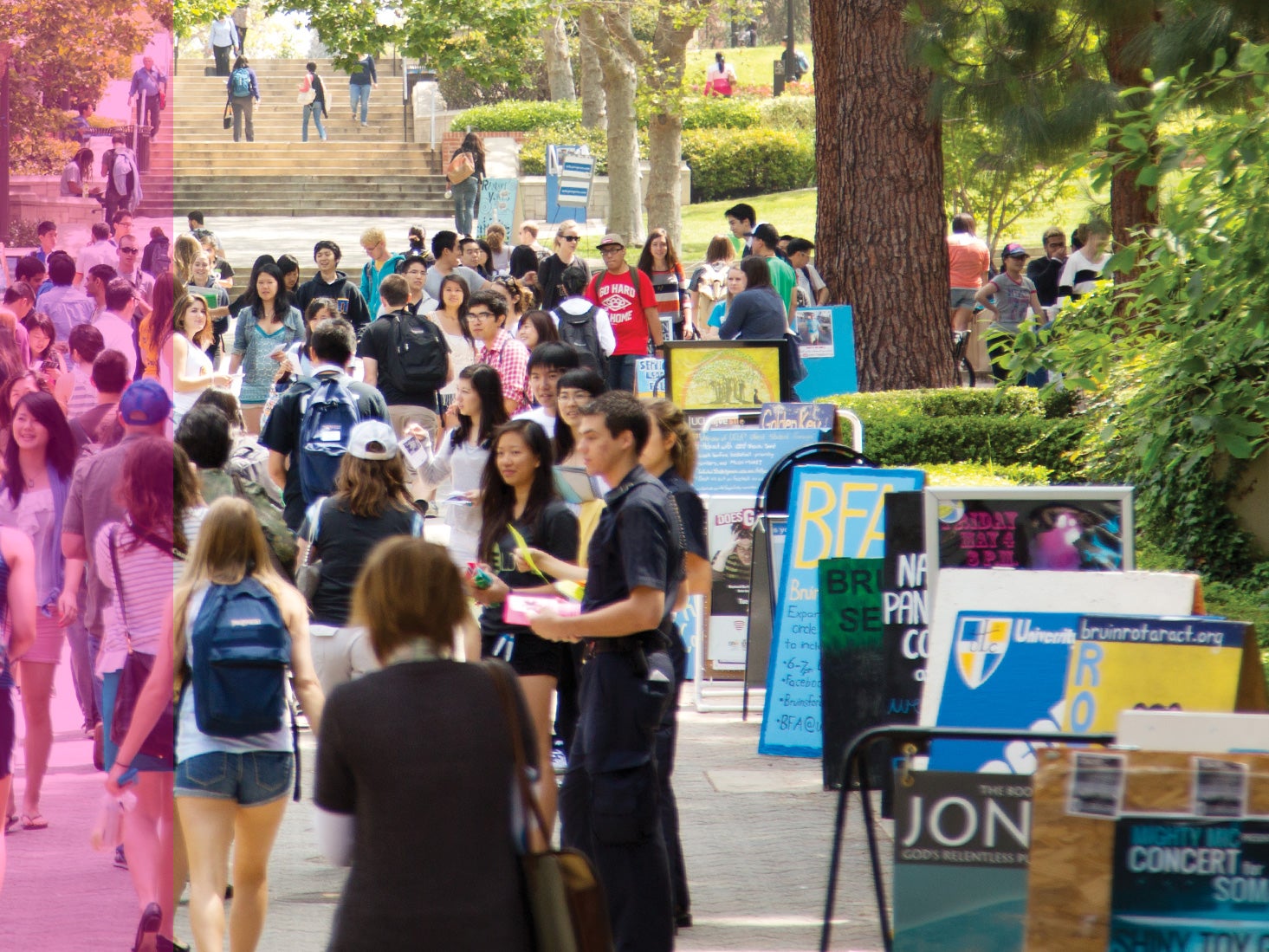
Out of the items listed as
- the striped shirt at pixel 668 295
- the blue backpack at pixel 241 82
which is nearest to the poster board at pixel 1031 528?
the striped shirt at pixel 668 295

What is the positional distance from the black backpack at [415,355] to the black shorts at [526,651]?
5.83 metres

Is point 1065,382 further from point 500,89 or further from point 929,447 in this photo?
point 500,89

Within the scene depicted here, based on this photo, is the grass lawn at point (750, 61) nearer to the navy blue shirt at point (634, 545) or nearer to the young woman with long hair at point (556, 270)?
the young woman with long hair at point (556, 270)

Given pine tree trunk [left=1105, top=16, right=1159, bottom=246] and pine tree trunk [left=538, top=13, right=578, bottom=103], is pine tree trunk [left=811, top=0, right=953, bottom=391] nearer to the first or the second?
pine tree trunk [left=1105, top=16, right=1159, bottom=246]

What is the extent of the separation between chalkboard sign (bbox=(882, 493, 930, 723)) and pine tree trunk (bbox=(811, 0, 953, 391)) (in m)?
7.76

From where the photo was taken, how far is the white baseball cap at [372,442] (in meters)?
6.55

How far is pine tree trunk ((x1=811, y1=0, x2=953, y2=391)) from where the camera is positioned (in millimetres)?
14539

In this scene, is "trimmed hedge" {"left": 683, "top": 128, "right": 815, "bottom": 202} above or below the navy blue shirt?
above

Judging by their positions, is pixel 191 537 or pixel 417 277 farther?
pixel 417 277

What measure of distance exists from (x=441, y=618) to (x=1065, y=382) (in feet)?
21.0

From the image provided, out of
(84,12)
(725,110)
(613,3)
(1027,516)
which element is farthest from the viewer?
(725,110)

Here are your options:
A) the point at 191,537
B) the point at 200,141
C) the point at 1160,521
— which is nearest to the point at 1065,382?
the point at 1160,521

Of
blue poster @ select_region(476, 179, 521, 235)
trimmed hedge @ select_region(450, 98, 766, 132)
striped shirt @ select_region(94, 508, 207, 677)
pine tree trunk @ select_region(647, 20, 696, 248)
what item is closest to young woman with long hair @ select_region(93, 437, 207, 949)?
striped shirt @ select_region(94, 508, 207, 677)

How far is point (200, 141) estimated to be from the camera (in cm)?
4200
